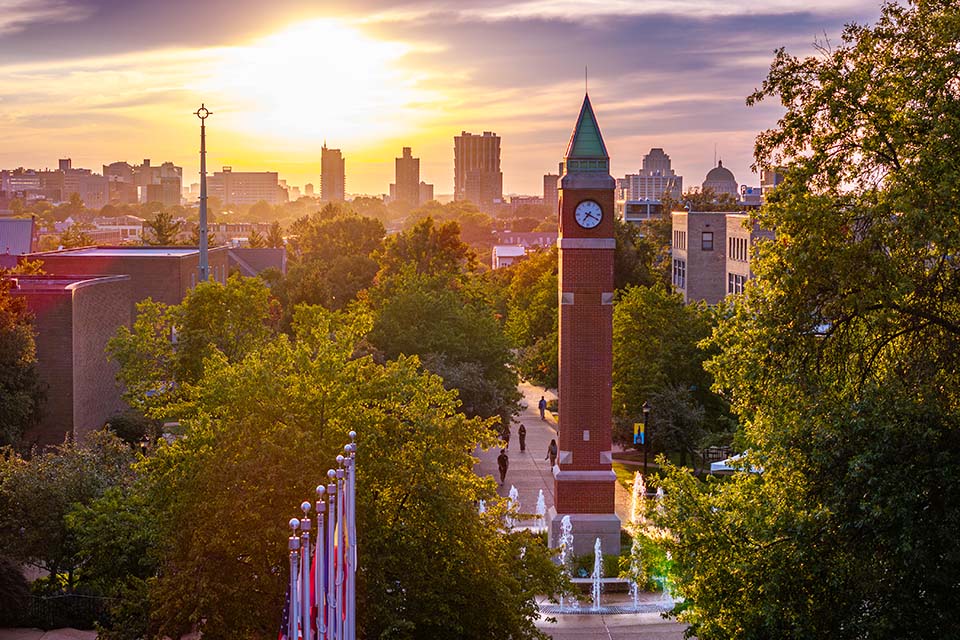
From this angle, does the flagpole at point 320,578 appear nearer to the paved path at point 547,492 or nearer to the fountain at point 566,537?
the paved path at point 547,492

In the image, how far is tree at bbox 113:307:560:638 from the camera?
61.0ft

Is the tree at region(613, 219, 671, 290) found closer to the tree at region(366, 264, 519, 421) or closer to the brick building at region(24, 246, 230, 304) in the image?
the tree at region(366, 264, 519, 421)

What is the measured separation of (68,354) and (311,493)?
2485 centimetres

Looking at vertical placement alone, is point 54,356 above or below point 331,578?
above

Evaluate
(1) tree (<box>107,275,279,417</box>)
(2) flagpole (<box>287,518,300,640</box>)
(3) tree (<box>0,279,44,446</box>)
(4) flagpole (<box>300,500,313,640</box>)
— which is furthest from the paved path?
(3) tree (<box>0,279,44,446</box>)


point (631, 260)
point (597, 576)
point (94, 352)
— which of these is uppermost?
point (631, 260)

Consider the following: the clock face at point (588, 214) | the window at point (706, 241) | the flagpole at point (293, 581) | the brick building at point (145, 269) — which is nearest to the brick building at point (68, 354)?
the brick building at point (145, 269)

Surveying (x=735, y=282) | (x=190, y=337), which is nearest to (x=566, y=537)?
(x=190, y=337)

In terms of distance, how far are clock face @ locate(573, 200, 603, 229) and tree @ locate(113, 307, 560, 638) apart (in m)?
10.8

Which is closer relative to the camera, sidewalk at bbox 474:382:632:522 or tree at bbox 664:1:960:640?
tree at bbox 664:1:960:640

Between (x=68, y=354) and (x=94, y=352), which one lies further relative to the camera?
(x=94, y=352)

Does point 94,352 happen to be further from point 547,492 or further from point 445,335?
point 547,492

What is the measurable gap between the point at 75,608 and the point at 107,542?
421cm

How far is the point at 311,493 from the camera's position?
19.2 m
